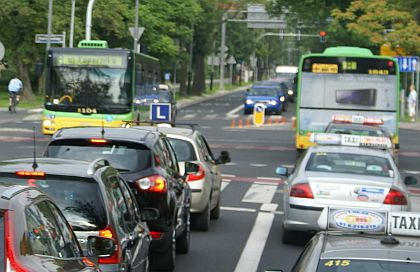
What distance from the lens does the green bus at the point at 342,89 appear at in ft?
90.5

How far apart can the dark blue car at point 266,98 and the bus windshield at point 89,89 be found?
29292 mm

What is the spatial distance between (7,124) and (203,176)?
27.5 metres

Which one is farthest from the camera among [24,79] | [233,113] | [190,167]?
[24,79]

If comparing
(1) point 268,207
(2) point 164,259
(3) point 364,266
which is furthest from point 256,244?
(3) point 364,266

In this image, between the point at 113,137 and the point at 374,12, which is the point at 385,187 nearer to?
the point at 113,137

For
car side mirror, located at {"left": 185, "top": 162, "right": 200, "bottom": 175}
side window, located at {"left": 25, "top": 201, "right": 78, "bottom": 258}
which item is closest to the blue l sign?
car side mirror, located at {"left": 185, "top": 162, "right": 200, "bottom": 175}

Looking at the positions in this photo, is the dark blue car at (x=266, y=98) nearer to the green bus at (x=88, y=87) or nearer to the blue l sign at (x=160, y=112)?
the blue l sign at (x=160, y=112)

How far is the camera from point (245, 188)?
21625 mm

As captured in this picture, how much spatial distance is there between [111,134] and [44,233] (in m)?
5.31

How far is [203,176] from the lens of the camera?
14.6m

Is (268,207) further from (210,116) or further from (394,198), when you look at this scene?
(210,116)

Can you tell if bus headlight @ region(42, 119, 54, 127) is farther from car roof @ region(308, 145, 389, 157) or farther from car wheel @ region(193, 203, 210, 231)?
car roof @ region(308, 145, 389, 157)

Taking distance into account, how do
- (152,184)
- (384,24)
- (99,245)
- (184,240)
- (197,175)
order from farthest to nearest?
(384,24) < (197,175) < (184,240) < (152,184) < (99,245)

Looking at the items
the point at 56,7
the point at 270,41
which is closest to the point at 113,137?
the point at 56,7
